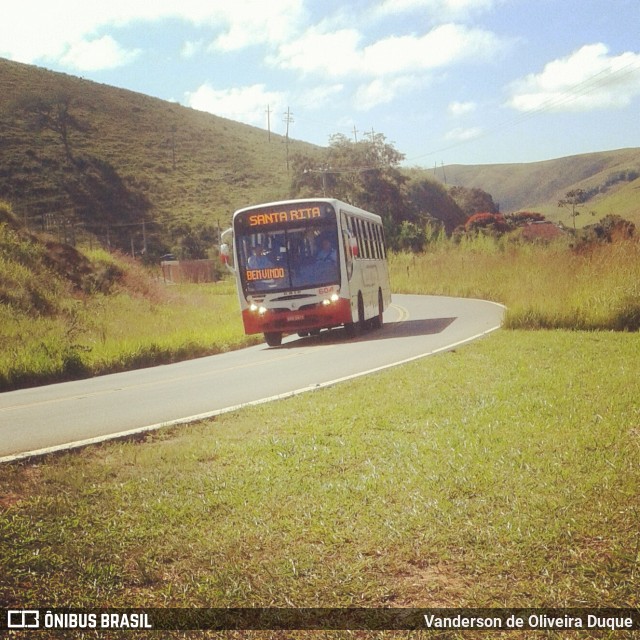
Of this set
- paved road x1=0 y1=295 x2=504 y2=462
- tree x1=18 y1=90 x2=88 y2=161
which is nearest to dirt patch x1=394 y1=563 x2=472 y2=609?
paved road x1=0 y1=295 x2=504 y2=462

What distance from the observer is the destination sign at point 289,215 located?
62.9ft

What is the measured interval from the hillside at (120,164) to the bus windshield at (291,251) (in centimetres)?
4678

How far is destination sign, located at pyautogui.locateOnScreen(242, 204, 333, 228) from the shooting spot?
62.9 ft

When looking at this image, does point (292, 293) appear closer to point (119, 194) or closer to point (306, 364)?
point (306, 364)

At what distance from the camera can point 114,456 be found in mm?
6996

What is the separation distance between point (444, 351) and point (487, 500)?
8688 mm

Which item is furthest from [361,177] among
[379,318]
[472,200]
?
[379,318]

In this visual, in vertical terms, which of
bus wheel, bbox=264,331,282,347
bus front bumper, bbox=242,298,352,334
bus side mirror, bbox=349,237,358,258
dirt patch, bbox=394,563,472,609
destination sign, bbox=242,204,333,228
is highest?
destination sign, bbox=242,204,333,228

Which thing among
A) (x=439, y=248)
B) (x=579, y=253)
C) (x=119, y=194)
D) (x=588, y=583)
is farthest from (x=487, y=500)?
(x=119, y=194)

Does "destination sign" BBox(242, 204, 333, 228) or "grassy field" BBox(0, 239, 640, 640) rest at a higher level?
"destination sign" BBox(242, 204, 333, 228)

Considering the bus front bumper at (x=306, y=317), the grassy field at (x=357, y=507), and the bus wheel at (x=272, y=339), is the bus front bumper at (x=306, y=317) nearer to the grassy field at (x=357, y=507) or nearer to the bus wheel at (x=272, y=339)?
the bus wheel at (x=272, y=339)

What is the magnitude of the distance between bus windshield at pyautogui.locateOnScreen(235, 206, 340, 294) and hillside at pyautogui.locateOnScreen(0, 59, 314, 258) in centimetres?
4678

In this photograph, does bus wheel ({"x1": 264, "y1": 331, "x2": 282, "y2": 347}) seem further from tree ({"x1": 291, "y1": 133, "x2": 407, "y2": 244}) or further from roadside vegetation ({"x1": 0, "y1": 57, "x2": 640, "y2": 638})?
tree ({"x1": 291, "y1": 133, "x2": 407, "y2": 244})

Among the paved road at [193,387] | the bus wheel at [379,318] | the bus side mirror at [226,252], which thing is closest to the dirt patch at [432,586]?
the paved road at [193,387]
